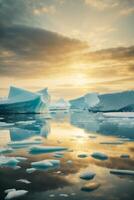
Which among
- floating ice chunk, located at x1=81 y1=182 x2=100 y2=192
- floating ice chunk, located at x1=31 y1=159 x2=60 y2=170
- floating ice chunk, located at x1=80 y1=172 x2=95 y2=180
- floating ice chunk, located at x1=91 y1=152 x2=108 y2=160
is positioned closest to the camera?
floating ice chunk, located at x1=81 y1=182 x2=100 y2=192

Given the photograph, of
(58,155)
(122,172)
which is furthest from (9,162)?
(122,172)

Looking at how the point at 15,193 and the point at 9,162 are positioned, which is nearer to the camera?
the point at 15,193

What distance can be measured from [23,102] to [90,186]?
93.9ft

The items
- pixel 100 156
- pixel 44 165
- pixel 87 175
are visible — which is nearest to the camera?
pixel 87 175

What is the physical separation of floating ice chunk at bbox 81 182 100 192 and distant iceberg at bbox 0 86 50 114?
2734 cm

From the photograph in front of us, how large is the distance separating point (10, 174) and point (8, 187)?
2.94 feet

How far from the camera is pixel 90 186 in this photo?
4.82m

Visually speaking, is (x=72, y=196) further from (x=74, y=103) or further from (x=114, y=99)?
(x=74, y=103)

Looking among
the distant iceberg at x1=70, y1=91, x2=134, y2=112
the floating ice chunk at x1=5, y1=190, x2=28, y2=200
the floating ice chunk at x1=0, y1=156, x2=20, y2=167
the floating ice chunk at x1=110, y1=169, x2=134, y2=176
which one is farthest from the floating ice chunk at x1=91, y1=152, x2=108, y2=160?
the distant iceberg at x1=70, y1=91, x2=134, y2=112

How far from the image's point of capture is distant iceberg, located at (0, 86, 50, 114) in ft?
107

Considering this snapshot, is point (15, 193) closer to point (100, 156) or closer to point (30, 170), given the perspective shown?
point (30, 170)

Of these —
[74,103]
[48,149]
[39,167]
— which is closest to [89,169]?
[39,167]

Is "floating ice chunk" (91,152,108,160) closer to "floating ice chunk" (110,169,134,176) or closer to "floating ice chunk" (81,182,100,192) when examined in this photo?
"floating ice chunk" (110,169,134,176)

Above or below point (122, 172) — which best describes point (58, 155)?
above
